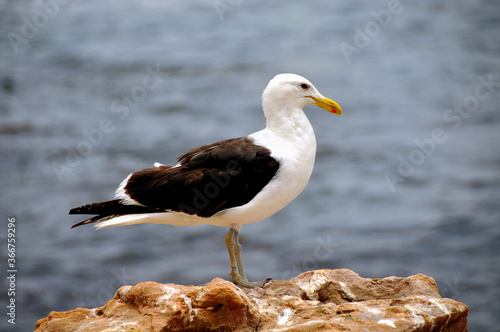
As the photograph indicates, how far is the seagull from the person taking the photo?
7.07m

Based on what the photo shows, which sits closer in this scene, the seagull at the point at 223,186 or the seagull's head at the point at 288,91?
the seagull at the point at 223,186

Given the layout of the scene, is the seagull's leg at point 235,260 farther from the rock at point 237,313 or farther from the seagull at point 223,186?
the rock at point 237,313

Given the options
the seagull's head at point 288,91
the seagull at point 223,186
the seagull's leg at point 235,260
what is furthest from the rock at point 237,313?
the seagull's head at point 288,91

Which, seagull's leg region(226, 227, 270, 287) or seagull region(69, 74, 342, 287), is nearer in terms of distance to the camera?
seagull region(69, 74, 342, 287)

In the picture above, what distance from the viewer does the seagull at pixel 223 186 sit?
23.2 ft

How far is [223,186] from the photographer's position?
709cm

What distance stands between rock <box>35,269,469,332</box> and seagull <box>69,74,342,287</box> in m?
0.94

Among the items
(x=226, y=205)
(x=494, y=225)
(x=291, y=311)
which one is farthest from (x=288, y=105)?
(x=494, y=225)

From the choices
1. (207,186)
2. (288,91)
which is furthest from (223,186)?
(288,91)

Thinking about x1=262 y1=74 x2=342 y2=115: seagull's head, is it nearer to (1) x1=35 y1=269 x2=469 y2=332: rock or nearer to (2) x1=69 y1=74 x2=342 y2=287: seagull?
(2) x1=69 y1=74 x2=342 y2=287: seagull

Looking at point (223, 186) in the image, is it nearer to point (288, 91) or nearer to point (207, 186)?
point (207, 186)

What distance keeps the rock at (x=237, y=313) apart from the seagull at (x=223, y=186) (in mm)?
939

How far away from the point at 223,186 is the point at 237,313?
4.98 feet

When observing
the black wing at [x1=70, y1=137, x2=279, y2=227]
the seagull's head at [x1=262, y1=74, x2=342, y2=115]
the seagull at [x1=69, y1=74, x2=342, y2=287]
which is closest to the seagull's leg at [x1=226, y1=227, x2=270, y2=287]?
the seagull at [x1=69, y1=74, x2=342, y2=287]
